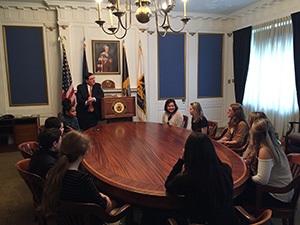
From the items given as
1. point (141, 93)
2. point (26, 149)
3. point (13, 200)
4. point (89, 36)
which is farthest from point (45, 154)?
point (89, 36)

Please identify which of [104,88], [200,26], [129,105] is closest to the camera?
[129,105]

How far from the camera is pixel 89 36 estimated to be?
16.9 feet

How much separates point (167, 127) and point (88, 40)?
2.90m

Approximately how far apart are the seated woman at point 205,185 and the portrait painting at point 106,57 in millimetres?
4284

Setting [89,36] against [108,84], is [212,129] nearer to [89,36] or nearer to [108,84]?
[108,84]

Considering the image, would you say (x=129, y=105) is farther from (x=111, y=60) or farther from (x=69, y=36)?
(x=69, y=36)

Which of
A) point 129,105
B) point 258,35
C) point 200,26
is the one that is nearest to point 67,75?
point 129,105

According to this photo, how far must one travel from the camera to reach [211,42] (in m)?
6.10

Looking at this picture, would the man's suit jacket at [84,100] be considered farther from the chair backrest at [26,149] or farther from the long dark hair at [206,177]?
the long dark hair at [206,177]

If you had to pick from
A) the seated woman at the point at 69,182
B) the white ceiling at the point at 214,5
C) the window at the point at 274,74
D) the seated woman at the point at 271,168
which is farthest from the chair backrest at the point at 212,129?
the white ceiling at the point at 214,5

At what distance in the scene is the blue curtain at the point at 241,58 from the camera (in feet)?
17.8

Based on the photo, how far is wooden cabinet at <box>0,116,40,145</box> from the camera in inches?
189

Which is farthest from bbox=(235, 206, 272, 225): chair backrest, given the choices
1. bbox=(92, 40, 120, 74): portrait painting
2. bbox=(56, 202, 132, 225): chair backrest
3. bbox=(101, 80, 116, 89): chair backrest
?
bbox=(92, 40, 120, 74): portrait painting

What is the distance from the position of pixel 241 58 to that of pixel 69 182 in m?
5.17
